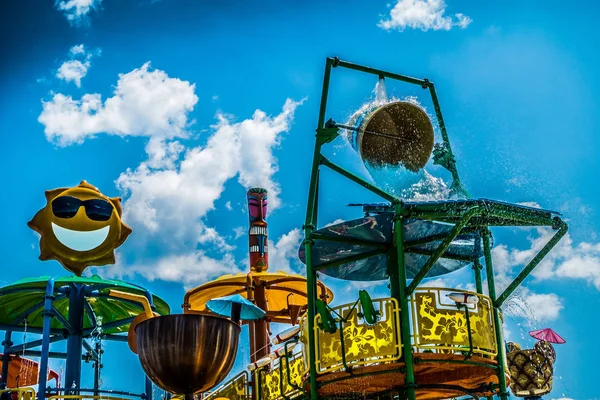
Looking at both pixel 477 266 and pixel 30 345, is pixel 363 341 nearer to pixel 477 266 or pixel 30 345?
pixel 477 266

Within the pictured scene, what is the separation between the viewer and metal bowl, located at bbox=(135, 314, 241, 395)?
28.7 feet

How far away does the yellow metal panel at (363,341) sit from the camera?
483 inches

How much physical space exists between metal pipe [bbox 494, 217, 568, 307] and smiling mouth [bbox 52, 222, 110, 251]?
29.3ft

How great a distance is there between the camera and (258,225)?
25.4m

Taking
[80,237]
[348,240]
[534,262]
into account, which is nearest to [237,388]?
[348,240]

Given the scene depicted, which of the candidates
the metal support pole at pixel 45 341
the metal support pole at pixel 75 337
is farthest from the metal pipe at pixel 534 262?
the metal support pole at pixel 75 337

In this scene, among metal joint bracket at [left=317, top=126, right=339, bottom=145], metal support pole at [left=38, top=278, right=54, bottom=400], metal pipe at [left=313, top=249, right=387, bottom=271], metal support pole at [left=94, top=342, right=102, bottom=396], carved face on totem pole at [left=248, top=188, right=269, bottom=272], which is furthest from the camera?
carved face on totem pole at [left=248, top=188, right=269, bottom=272]

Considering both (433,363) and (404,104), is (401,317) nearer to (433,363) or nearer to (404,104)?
(433,363)

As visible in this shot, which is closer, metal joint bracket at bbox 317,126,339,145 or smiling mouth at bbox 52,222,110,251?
metal joint bracket at bbox 317,126,339,145

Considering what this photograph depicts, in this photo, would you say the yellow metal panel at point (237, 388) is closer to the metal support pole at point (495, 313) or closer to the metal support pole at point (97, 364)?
the metal support pole at point (97, 364)

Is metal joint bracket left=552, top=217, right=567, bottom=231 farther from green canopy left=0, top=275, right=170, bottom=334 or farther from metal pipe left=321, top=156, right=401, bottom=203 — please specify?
green canopy left=0, top=275, right=170, bottom=334

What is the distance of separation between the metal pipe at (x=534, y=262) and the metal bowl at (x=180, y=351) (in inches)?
241

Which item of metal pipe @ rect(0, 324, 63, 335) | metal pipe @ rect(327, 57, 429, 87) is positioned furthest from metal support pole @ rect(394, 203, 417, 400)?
metal pipe @ rect(0, 324, 63, 335)

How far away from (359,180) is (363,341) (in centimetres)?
273
